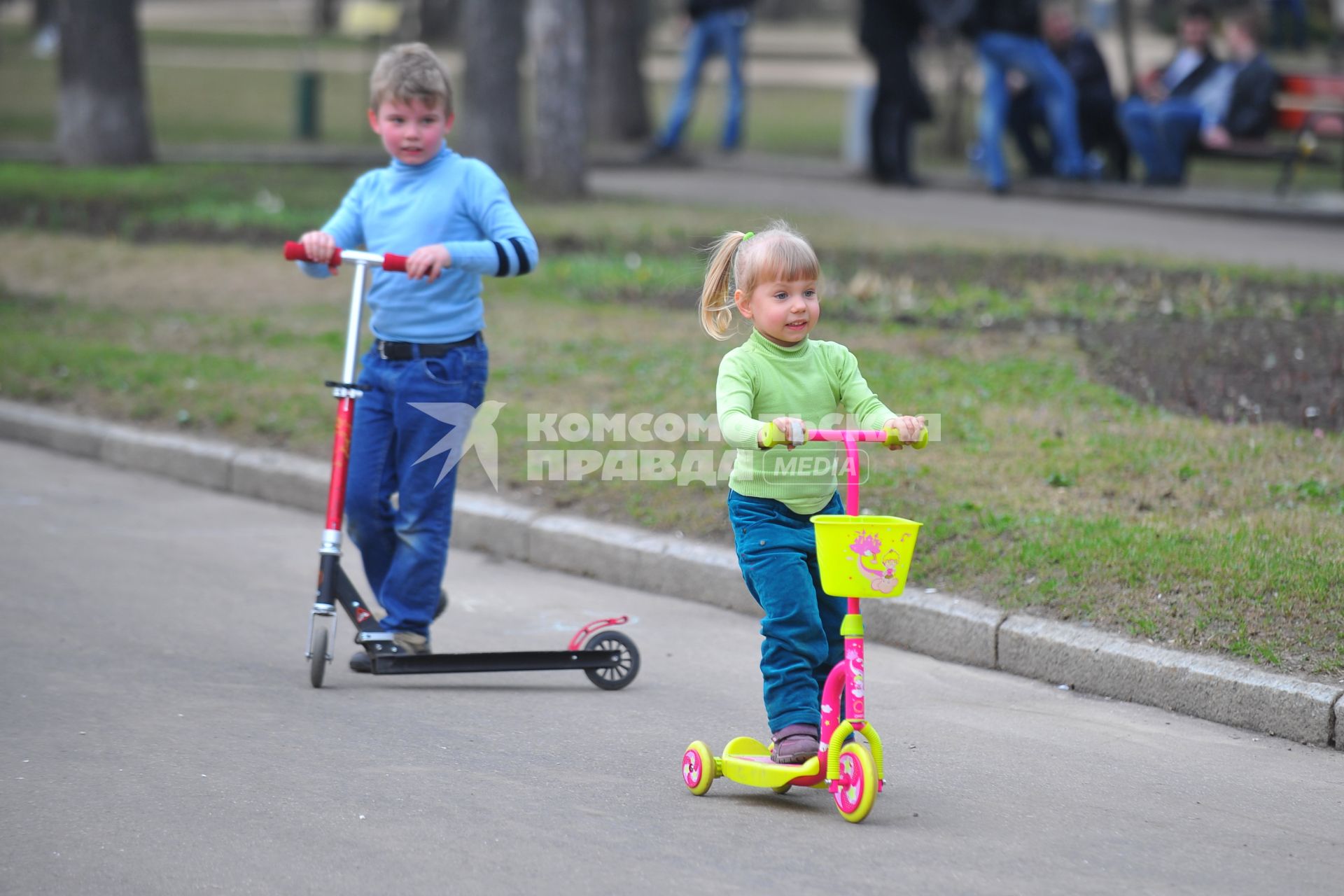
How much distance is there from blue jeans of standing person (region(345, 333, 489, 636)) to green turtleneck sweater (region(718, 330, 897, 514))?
1.44 meters

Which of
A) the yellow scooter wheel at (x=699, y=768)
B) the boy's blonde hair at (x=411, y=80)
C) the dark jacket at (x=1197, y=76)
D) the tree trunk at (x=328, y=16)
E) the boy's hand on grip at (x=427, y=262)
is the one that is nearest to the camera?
the yellow scooter wheel at (x=699, y=768)

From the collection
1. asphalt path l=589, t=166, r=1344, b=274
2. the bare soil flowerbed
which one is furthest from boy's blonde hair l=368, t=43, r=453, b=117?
asphalt path l=589, t=166, r=1344, b=274

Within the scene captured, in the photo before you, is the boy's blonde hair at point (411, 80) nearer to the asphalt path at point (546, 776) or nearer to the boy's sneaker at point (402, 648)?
the boy's sneaker at point (402, 648)

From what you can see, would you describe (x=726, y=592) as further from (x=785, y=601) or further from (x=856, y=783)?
(x=856, y=783)

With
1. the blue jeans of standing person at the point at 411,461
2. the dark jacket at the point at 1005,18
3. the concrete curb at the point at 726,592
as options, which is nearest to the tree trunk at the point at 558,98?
the dark jacket at the point at 1005,18

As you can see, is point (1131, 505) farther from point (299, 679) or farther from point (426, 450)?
point (299, 679)

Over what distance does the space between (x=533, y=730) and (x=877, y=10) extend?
46.1 ft

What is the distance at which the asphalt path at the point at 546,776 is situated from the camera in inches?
155

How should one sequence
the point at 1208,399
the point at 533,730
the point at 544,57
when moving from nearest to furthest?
the point at 533,730
the point at 1208,399
the point at 544,57

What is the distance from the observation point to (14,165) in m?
18.6

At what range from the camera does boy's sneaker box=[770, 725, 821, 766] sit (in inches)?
172

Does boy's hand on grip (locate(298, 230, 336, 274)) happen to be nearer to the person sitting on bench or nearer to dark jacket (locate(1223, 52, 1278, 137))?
the person sitting on bench

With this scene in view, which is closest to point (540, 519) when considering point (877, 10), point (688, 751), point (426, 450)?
point (426, 450)

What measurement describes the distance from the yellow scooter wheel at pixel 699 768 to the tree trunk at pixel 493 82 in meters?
13.8
